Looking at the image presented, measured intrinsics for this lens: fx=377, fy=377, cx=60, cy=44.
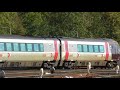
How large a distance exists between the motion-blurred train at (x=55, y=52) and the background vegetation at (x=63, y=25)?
16.4 meters

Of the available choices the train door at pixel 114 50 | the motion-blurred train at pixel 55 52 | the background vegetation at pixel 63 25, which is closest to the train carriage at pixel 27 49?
the motion-blurred train at pixel 55 52

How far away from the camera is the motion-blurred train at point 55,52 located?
27.6 metres

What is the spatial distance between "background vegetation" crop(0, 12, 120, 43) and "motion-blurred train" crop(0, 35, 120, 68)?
53.9 ft

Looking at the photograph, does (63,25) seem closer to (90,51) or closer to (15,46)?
(90,51)

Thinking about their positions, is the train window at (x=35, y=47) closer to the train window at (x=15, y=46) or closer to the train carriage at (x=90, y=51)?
the train window at (x=15, y=46)

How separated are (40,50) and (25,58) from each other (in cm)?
160

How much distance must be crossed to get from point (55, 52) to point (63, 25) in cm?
2555

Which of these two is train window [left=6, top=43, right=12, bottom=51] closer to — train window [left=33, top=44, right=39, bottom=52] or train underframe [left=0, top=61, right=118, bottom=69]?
train underframe [left=0, top=61, right=118, bottom=69]

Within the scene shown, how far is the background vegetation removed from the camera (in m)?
52.5

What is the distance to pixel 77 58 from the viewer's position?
3164cm
